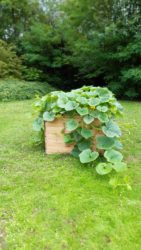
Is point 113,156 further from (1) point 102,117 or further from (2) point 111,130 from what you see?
(1) point 102,117

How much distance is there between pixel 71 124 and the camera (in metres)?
2.83

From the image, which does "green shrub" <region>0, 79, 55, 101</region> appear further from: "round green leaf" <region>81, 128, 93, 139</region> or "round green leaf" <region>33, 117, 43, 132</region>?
"round green leaf" <region>81, 128, 93, 139</region>

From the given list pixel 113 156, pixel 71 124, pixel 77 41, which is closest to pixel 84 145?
pixel 71 124

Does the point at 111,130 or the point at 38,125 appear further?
the point at 38,125

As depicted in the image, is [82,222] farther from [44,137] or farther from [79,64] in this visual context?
[79,64]

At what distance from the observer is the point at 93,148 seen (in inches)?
115

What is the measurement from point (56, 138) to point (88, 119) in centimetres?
42

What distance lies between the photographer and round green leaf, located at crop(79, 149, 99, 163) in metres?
2.62

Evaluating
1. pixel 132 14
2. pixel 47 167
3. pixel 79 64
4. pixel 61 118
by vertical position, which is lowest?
pixel 79 64

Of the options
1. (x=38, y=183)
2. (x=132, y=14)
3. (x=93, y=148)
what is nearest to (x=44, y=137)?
(x=93, y=148)

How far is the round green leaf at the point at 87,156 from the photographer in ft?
8.58

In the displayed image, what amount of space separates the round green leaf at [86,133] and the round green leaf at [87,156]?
0.15 meters

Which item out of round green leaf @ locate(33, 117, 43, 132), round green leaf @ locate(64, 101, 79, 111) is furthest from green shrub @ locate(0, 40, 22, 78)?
round green leaf @ locate(64, 101, 79, 111)

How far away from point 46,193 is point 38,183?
0.61 feet
